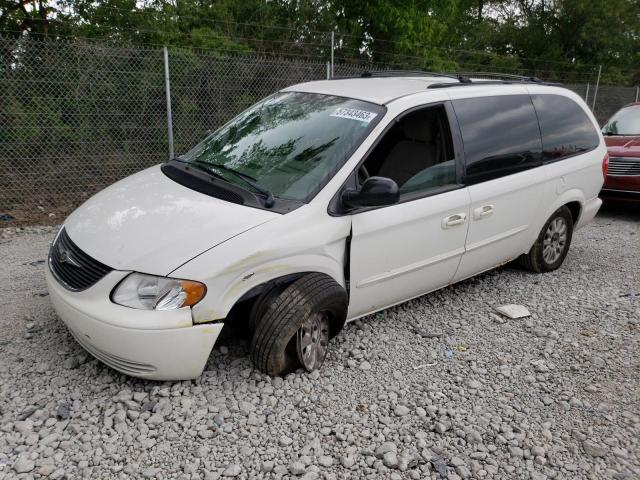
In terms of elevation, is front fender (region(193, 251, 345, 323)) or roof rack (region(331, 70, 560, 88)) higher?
roof rack (region(331, 70, 560, 88))

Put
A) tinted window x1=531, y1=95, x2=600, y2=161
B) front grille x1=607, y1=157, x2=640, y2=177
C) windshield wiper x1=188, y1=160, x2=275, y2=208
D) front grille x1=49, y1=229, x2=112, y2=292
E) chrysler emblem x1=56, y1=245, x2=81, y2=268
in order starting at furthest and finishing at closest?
front grille x1=607, y1=157, x2=640, y2=177, tinted window x1=531, y1=95, x2=600, y2=161, windshield wiper x1=188, y1=160, x2=275, y2=208, chrysler emblem x1=56, y1=245, x2=81, y2=268, front grille x1=49, y1=229, x2=112, y2=292

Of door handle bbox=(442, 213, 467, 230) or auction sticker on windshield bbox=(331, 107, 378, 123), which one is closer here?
auction sticker on windshield bbox=(331, 107, 378, 123)

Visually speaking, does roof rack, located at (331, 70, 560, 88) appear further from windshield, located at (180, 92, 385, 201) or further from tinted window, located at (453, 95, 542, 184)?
windshield, located at (180, 92, 385, 201)

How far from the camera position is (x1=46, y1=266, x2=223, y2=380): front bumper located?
276cm

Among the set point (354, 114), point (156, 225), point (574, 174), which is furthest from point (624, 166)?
point (156, 225)

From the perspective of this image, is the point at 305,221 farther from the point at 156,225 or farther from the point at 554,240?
the point at 554,240

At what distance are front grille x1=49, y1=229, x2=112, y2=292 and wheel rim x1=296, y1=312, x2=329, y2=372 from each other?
1196 mm

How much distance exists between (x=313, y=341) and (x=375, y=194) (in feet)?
3.36

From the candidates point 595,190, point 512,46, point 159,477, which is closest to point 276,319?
point 159,477

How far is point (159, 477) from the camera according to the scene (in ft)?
8.26

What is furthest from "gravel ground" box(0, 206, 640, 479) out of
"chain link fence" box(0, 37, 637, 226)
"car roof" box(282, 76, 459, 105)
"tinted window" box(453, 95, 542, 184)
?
"chain link fence" box(0, 37, 637, 226)

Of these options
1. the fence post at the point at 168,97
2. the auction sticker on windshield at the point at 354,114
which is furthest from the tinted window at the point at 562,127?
the fence post at the point at 168,97

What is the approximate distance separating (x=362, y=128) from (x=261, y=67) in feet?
17.7

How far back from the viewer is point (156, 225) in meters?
3.06
